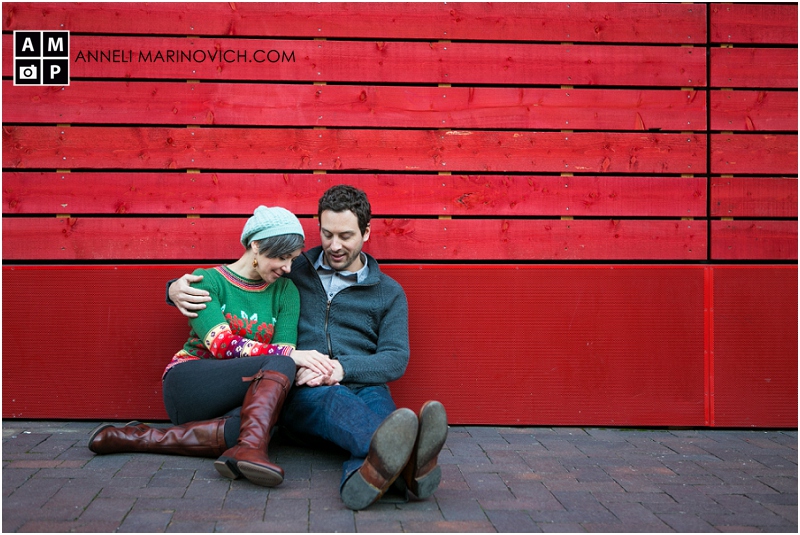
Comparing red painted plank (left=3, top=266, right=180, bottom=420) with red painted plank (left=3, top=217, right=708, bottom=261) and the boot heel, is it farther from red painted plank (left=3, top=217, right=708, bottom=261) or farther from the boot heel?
the boot heel

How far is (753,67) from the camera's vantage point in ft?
14.5

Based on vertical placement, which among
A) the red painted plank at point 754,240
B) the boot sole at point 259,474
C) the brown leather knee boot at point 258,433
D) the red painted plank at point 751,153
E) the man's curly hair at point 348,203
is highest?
the red painted plank at point 751,153

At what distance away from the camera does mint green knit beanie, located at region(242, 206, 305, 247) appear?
3.49 meters

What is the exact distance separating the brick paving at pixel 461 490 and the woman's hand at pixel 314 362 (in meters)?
0.49

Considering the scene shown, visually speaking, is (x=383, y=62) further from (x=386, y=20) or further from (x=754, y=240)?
(x=754, y=240)

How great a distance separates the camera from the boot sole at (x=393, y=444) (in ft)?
8.78

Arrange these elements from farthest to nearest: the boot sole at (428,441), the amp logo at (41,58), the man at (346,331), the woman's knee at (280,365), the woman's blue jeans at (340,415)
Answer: the amp logo at (41,58), the woman's knee at (280,365), the man at (346,331), the woman's blue jeans at (340,415), the boot sole at (428,441)

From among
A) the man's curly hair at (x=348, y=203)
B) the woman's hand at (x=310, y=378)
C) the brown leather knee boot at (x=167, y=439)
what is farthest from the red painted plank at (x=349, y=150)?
the brown leather knee boot at (x=167, y=439)

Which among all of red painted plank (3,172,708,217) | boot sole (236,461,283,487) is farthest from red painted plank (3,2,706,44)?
boot sole (236,461,283,487)

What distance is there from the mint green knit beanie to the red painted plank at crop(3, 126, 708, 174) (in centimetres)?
82

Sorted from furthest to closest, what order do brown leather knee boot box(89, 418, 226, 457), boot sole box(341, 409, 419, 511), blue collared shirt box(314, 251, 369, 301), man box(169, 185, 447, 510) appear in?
1. blue collared shirt box(314, 251, 369, 301)
2. brown leather knee boot box(89, 418, 226, 457)
3. man box(169, 185, 447, 510)
4. boot sole box(341, 409, 419, 511)

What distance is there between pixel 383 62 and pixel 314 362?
6.79 ft

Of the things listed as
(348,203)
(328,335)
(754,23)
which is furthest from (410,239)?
(754,23)

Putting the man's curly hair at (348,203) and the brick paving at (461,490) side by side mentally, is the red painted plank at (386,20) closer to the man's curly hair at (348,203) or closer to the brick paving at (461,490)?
the man's curly hair at (348,203)
